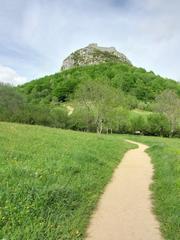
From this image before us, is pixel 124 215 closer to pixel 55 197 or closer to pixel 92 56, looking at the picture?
pixel 55 197

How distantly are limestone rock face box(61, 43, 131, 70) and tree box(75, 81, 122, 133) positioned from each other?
11071 cm

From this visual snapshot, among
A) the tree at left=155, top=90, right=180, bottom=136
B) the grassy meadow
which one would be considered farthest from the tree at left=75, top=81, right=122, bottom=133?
the grassy meadow

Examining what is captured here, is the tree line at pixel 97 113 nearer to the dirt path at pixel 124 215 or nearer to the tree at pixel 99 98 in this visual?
the tree at pixel 99 98

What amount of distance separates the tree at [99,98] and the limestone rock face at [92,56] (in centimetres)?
11071

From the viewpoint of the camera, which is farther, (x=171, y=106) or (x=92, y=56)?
(x=92, y=56)

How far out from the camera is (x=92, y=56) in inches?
6914

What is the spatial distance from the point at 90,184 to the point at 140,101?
3520 inches

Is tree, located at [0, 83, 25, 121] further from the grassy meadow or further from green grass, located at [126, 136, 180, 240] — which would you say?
green grass, located at [126, 136, 180, 240]

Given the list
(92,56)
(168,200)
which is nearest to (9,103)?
(168,200)

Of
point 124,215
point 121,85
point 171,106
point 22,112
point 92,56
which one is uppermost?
point 92,56

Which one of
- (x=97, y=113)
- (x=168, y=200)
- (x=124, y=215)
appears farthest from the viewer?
(x=97, y=113)

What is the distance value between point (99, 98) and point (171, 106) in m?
26.4

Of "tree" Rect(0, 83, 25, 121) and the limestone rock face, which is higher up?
the limestone rock face

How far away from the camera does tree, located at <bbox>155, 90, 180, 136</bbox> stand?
245 ft
